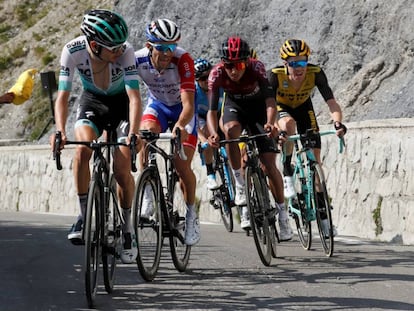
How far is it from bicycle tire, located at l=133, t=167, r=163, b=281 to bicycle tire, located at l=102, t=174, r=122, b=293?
17 centimetres

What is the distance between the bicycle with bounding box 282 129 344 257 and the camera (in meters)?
10.1

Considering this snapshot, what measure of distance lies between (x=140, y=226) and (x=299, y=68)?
3344mm

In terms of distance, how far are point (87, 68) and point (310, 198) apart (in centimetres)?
325

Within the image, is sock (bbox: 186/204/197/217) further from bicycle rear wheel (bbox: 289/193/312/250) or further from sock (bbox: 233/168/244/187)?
bicycle rear wheel (bbox: 289/193/312/250)

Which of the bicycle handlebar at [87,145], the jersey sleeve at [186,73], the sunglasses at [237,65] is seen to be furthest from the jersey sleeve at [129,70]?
the sunglasses at [237,65]

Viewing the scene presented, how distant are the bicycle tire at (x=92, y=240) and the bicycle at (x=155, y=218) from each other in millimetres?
754

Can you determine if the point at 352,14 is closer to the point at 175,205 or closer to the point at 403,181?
the point at 403,181

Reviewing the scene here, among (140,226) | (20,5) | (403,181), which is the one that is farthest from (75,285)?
(20,5)

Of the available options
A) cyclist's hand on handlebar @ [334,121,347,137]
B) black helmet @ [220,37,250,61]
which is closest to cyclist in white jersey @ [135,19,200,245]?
black helmet @ [220,37,250,61]

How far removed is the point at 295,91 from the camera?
1109 cm

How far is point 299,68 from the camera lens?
35.3 feet

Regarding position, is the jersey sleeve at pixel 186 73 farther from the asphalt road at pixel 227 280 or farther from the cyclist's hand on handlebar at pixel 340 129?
the cyclist's hand on handlebar at pixel 340 129

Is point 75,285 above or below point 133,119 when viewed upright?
below

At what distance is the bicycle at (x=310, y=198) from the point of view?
10.1m
